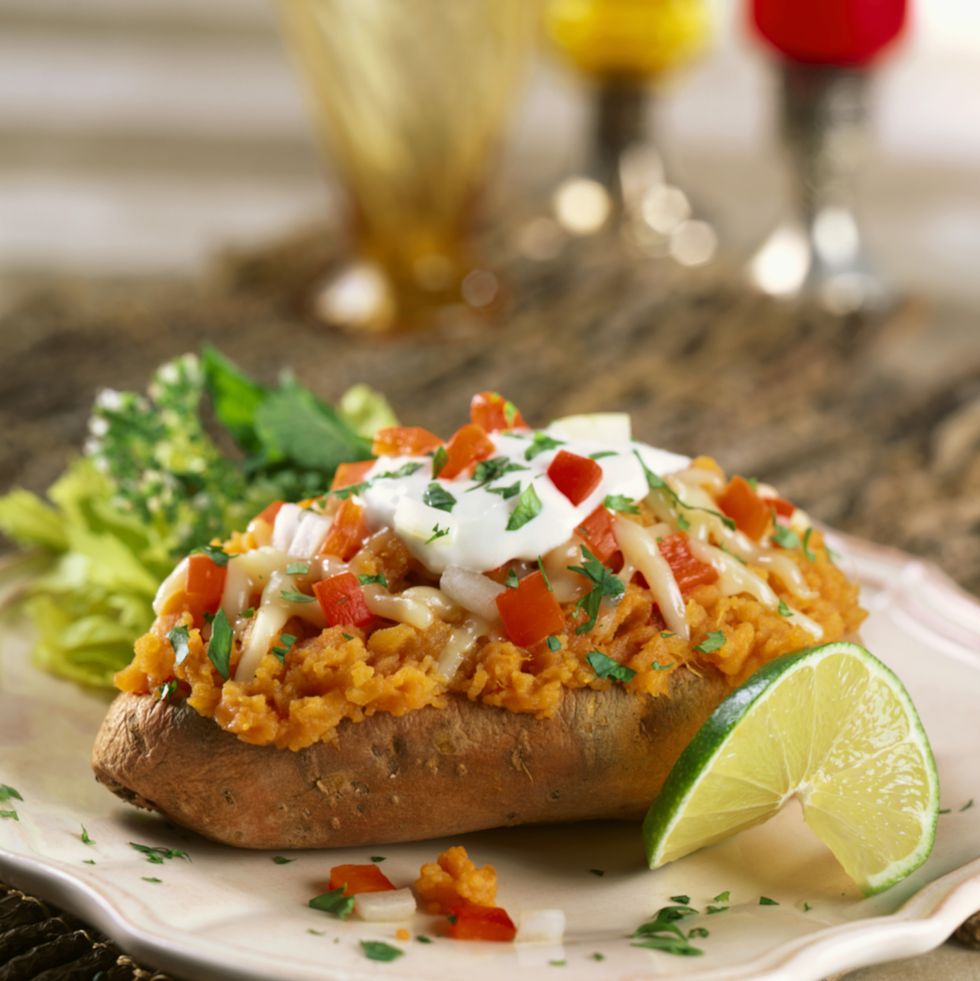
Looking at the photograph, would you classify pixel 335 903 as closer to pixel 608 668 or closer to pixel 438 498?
pixel 608 668

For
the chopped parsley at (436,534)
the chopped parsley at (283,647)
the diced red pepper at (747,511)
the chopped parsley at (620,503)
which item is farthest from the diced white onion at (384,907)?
the diced red pepper at (747,511)

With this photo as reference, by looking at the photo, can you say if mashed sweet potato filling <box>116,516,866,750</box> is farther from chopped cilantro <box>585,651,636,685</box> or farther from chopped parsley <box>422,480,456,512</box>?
chopped parsley <box>422,480,456,512</box>

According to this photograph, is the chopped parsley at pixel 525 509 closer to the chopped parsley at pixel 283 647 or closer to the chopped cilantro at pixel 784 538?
the chopped parsley at pixel 283 647

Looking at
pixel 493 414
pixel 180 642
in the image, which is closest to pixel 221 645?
pixel 180 642

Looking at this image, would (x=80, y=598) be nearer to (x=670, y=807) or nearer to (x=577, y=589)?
(x=577, y=589)

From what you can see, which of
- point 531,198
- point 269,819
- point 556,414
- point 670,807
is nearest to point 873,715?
point 670,807

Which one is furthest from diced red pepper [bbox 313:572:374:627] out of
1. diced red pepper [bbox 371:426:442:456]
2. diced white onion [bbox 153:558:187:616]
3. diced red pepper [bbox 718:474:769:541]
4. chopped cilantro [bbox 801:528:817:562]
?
chopped cilantro [bbox 801:528:817:562]

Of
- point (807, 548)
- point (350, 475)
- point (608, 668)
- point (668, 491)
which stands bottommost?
point (608, 668)
